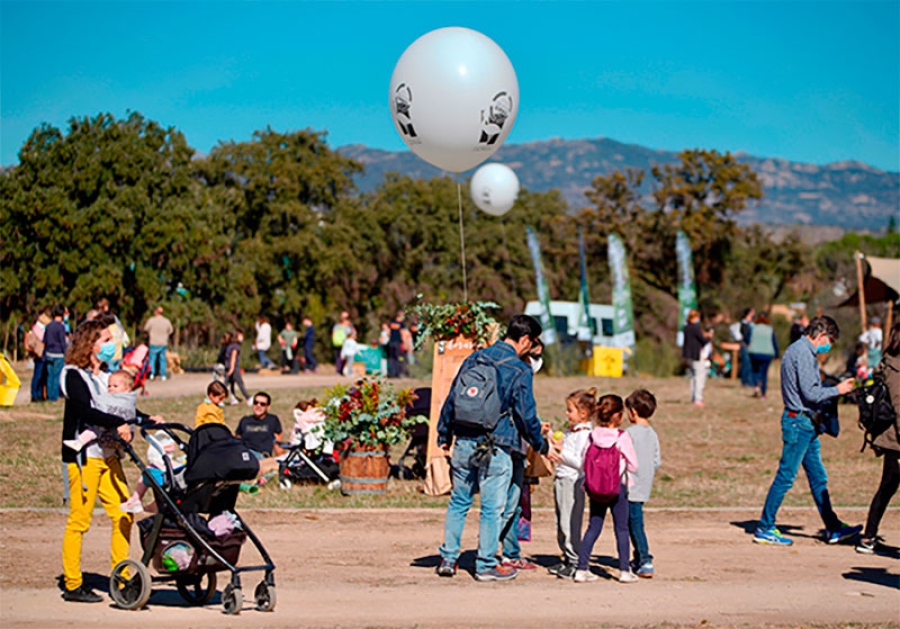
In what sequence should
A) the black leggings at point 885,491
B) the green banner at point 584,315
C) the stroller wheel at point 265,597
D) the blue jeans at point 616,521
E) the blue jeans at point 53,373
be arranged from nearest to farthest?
1. the stroller wheel at point 265,597
2. the blue jeans at point 616,521
3. the black leggings at point 885,491
4. the blue jeans at point 53,373
5. the green banner at point 584,315

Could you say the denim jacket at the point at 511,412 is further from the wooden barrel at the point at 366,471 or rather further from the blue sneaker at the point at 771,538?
the wooden barrel at the point at 366,471

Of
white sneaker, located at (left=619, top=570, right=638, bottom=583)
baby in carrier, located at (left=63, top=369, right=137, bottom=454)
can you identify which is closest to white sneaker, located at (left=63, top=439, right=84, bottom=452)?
baby in carrier, located at (left=63, top=369, right=137, bottom=454)

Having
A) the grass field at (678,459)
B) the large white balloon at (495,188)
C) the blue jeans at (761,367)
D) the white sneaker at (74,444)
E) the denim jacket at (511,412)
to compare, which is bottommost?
the grass field at (678,459)

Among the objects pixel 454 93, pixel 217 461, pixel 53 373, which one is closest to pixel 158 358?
pixel 53 373

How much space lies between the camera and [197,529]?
281 inches

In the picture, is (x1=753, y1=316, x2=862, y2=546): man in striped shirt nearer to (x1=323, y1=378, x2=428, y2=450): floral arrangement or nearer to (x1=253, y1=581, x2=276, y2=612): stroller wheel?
(x1=323, y1=378, x2=428, y2=450): floral arrangement

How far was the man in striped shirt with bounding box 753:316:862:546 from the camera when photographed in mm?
9711

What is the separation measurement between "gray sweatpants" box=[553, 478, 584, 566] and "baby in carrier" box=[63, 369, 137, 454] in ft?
10.4

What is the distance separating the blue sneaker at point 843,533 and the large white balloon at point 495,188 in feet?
52.3

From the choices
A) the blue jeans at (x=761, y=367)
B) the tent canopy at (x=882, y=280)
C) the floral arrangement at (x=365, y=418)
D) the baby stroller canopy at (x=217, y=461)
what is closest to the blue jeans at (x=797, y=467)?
the floral arrangement at (x=365, y=418)

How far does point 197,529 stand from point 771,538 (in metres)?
5.33

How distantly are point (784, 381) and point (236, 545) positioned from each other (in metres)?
5.14

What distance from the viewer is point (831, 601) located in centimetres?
789

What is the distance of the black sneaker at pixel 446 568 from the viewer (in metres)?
8.36
